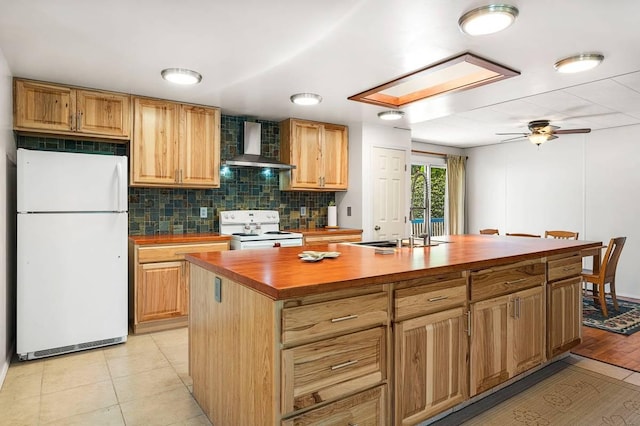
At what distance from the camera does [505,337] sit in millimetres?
2350

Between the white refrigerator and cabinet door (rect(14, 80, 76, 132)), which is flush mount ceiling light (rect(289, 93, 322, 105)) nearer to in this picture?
the white refrigerator

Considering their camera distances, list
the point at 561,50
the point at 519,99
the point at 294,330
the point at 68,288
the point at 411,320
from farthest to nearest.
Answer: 1. the point at 519,99
2. the point at 68,288
3. the point at 561,50
4. the point at 411,320
5. the point at 294,330

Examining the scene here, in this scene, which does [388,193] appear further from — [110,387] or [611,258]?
[110,387]

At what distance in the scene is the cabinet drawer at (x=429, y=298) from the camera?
1.79 meters

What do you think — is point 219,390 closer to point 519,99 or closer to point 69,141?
point 69,141

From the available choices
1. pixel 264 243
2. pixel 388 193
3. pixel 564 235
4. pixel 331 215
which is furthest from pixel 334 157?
pixel 564 235

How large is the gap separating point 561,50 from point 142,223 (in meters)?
4.06

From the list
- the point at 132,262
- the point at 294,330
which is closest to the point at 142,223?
the point at 132,262

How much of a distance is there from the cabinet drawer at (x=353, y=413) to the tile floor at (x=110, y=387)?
3.00ft

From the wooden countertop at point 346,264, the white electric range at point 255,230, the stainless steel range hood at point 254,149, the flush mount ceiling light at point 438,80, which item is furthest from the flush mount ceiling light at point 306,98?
the wooden countertop at point 346,264

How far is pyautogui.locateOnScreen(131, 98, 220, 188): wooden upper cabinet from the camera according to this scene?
146 inches

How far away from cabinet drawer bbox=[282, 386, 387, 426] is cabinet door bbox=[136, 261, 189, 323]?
2.53 metres

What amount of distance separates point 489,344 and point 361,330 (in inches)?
41.7

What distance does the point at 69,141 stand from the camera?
11.9 feet
